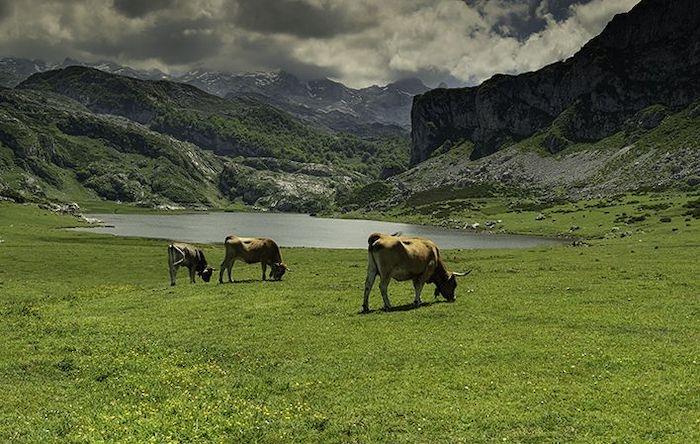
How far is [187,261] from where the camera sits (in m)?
50.0

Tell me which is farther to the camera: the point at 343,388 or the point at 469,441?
the point at 343,388

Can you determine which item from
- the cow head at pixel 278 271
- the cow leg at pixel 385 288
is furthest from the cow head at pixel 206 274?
the cow leg at pixel 385 288

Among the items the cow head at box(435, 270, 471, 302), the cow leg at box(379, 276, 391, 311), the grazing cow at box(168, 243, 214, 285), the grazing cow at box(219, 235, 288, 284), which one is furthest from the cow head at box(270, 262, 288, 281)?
the cow leg at box(379, 276, 391, 311)

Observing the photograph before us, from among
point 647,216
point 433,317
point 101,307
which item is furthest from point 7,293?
point 647,216

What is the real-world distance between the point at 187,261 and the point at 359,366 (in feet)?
111

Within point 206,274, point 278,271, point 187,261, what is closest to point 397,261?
point 278,271

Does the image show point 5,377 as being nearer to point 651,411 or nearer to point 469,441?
point 469,441

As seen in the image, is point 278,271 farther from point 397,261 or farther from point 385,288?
point 397,261

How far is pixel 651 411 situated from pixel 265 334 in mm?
16842

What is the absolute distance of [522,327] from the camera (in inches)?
984

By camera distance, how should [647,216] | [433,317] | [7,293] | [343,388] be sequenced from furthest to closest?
[647,216]
[7,293]
[433,317]
[343,388]

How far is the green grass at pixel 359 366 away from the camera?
1467 centimetres

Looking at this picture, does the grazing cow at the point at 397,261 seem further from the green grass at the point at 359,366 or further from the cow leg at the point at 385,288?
the green grass at the point at 359,366

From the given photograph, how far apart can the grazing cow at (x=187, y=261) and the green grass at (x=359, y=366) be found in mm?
10927
